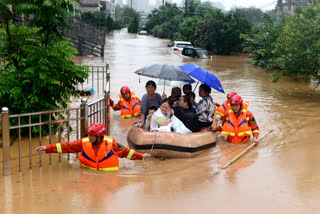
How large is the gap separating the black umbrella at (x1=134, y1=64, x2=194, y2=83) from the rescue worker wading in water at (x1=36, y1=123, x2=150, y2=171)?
2.89m

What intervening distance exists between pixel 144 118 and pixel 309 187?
3.90m

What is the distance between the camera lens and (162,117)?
24.6 ft

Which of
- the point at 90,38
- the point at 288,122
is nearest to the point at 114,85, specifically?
the point at 288,122

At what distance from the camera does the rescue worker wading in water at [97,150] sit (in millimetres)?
5637

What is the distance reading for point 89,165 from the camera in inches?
234

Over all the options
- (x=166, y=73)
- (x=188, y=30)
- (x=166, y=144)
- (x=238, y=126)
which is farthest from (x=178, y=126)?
(x=188, y=30)

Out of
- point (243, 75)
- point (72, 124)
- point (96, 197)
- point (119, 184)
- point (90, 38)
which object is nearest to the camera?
point (96, 197)

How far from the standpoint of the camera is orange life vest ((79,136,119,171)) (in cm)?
573

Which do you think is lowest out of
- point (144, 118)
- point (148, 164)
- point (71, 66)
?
point (148, 164)

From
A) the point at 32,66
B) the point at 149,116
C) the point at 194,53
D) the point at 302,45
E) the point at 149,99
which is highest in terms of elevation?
the point at 302,45

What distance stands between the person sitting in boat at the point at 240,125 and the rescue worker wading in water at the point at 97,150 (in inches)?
110

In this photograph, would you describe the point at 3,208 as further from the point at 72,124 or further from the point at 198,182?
the point at 72,124

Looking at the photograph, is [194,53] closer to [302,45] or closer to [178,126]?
[302,45]

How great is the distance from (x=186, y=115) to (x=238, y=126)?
1155 millimetres
